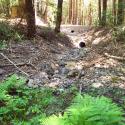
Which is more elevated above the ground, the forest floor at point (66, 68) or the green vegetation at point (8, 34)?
the green vegetation at point (8, 34)

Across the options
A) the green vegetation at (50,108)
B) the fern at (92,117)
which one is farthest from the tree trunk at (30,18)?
the fern at (92,117)

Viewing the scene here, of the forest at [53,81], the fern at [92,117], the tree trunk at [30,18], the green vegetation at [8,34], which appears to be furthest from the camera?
the tree trunk at [30,18]

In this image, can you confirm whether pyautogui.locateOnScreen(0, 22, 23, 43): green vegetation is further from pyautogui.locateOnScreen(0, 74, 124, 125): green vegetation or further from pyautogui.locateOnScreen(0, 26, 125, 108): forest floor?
pyautogui.locateOnScreen(0, 74, 124, 125): green vegetation

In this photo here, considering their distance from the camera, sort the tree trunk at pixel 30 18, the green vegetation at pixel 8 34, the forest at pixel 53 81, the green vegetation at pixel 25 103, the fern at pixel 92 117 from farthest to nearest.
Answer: the tree trunk at pixel 30 18
the green vegetation at pixel 8 34
the green vegetation at pixel 25 103
the forest at pixel 53 81
the fern at pixel 92 117

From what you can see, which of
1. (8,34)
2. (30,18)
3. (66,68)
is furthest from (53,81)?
(30,18)

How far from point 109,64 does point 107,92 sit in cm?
313

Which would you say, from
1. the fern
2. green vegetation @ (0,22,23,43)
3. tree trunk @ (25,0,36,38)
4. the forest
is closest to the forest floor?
the forest

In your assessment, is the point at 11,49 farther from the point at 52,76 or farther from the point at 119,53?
the point at 119,53

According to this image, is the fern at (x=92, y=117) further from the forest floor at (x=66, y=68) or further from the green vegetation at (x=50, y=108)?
the forest floor at (x=66, y=68)

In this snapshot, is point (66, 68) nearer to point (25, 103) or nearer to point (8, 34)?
point (8, 34)

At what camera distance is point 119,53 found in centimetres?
1345

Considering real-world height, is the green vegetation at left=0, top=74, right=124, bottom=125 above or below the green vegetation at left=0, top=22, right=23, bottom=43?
below

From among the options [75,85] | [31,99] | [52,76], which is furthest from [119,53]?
[31,99]

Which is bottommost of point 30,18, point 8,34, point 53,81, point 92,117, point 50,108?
point 50,108
